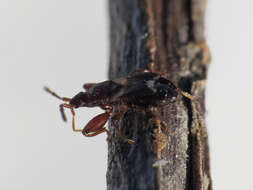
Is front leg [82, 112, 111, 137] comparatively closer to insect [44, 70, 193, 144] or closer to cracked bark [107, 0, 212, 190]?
insect [44, 70, 193, 144]

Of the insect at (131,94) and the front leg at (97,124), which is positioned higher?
the insect at (131,94)

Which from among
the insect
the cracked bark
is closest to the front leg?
the insect

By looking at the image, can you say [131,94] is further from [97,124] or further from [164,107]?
[97,124]

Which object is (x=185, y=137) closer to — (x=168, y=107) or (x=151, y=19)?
(x=168, y=107)

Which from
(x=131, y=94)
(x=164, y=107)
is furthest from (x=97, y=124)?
(x=164, y=107)

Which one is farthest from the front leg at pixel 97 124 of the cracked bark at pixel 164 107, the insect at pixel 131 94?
the cracked bark at pixel 164 107

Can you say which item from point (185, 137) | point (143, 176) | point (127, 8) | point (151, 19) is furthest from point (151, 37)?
point (143, 176)

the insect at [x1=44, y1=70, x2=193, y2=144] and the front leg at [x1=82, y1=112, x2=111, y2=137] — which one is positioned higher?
the insect at [x1=44, y1=70, x2=193, y2=144]

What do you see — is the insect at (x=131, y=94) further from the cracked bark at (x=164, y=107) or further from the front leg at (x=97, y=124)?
the cracked bark at (x=164, y=107)
